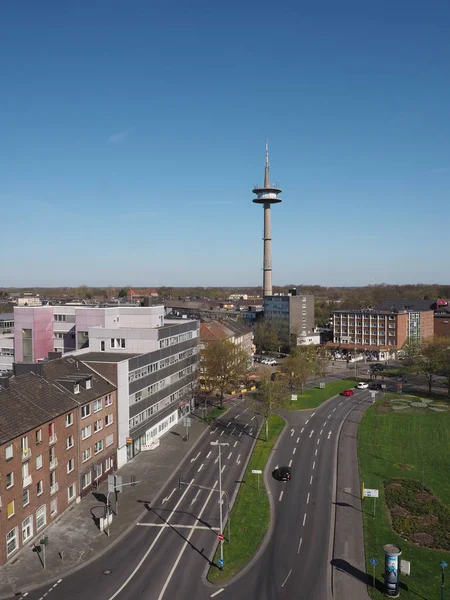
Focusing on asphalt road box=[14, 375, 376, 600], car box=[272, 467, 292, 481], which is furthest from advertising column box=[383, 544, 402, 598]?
car box=[272, 467, 292, 481]

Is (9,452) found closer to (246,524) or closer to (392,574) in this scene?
(246,524)

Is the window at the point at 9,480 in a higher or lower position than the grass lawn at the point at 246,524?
higher

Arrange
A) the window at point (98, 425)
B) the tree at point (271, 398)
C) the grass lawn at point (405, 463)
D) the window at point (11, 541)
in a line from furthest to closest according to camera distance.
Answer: the tree at point (271, 398) < the window at point (98, 425) < the window at point (11, 541) < the grass lawn at point (405, 463)

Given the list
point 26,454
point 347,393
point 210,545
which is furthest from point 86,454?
point 347,393

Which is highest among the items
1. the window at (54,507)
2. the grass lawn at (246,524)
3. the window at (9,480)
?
the window at (9,480)

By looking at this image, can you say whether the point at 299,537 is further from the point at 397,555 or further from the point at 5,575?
the point at 5,575

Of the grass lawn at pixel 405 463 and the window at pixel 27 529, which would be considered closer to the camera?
the grass lawn at pixel 405 463

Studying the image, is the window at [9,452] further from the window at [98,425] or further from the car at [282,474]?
the car at [282,474]

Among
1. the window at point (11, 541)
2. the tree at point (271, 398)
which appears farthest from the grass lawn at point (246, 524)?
the window at point (11, 541)
